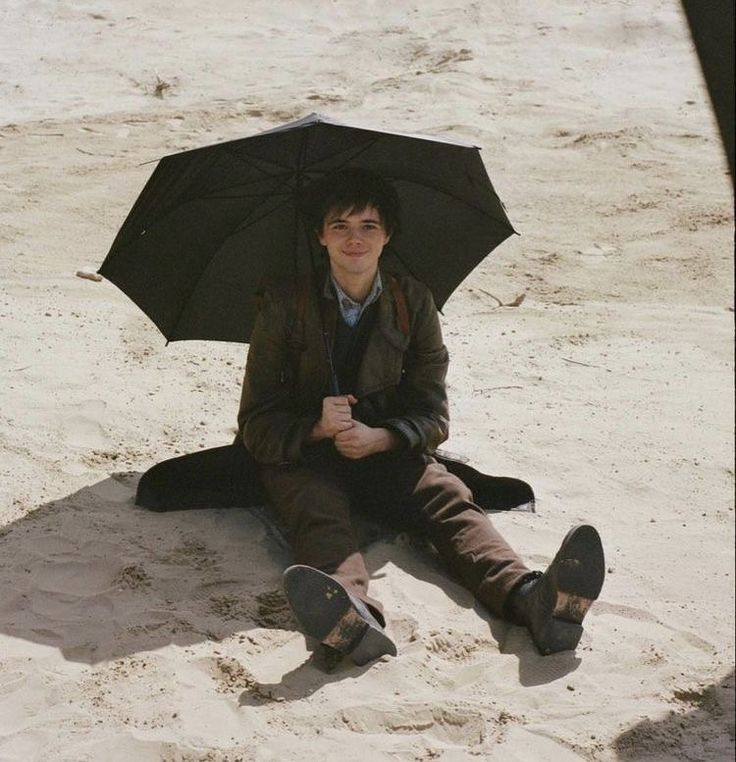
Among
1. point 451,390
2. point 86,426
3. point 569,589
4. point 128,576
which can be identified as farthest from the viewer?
point 451,390

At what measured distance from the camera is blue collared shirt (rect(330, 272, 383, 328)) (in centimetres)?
451

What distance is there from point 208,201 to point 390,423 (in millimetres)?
992

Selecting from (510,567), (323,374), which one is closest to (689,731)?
(510,567)

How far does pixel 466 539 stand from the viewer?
435 cm

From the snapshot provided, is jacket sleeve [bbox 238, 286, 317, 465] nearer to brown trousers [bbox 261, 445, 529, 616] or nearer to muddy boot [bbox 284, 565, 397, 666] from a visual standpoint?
brown trousers [bbox 261, 445, 529, 616]

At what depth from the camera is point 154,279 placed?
15.2 ft

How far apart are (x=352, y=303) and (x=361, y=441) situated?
0.50 m

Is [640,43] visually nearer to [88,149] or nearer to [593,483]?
[88,149]

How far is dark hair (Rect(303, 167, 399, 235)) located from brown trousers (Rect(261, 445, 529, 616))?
2.64 feet

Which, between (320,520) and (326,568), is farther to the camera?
(320,520)

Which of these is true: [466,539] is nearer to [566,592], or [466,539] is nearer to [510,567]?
[510,567]

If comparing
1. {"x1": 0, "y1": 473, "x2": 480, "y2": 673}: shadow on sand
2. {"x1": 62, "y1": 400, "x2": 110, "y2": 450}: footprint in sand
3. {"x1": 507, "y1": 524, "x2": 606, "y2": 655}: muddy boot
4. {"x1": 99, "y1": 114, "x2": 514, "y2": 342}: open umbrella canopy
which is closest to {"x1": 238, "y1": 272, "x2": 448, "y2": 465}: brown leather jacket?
{"x1": 99, "y1": 114, "x2": 514, "y2": 342}: open umbrella canopy

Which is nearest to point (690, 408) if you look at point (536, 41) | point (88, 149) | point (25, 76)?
point (88, 149)

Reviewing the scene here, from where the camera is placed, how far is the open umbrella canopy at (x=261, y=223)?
4469mm
